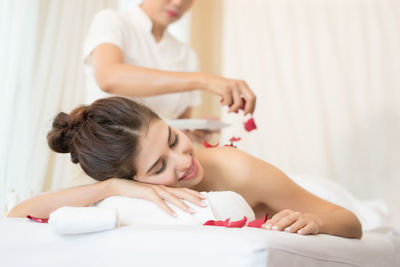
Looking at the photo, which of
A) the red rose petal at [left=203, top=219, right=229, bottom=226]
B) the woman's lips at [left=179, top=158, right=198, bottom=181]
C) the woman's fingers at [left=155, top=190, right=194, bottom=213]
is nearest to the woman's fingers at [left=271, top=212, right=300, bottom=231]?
the red rose petal at [left=203, top=219, right=229, bottom=226]

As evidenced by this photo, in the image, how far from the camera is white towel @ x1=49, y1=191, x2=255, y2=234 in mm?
954

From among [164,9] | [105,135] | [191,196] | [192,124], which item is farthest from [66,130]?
[164,9]

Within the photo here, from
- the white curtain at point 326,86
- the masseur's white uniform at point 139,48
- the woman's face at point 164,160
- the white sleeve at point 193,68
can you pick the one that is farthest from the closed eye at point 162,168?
the white curtain at point 326,86

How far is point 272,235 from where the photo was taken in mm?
886

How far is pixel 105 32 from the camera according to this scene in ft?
6.71

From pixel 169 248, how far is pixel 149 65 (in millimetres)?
1529

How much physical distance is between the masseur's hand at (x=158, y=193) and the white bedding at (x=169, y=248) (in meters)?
0.18

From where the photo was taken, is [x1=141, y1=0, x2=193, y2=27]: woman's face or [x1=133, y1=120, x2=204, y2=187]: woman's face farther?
[x1=141, y1=0, x2=193, y2=27]: woman's face

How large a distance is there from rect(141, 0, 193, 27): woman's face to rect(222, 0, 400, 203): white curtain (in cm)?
127

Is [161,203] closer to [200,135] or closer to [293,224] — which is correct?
[293,224]

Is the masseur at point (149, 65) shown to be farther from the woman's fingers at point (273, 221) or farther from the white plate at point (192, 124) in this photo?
the woman's fingers at point (273, 221)

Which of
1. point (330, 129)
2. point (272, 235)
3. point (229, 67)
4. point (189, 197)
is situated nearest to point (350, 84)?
point (330, 129)

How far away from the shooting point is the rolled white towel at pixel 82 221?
37.4 inches

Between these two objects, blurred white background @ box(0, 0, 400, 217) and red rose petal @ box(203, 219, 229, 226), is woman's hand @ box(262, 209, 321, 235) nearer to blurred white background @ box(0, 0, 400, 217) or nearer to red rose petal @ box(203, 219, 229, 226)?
red rose petal @ box(203, 219, 229, 226)
